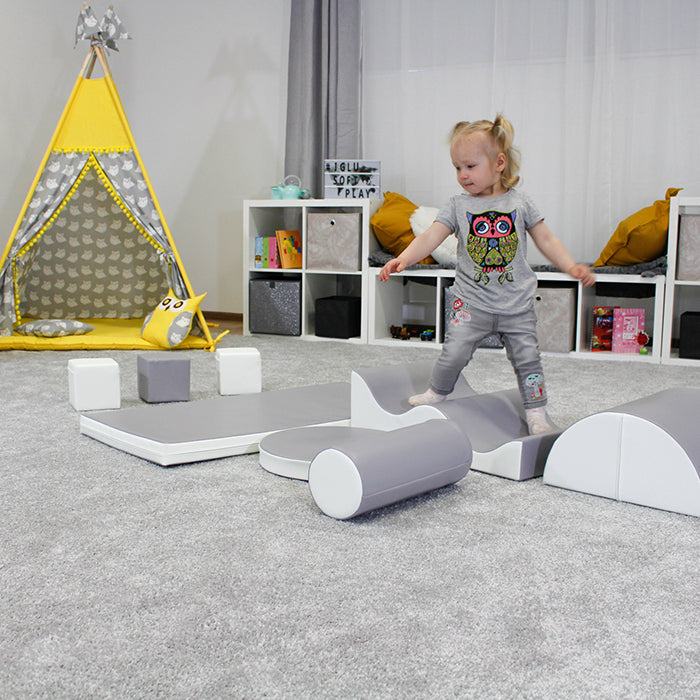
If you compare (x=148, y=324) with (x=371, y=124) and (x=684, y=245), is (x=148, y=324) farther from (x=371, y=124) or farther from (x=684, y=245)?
(x=684, y=245)

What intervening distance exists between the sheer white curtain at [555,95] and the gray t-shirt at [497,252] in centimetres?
204

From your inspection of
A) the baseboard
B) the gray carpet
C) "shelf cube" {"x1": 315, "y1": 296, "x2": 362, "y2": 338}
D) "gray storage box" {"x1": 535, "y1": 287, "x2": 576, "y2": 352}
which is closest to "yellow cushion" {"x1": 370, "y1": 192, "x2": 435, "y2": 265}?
"shelf cube" {"x1": 315, "y1": 296, "x2": 362, "y2": 338}

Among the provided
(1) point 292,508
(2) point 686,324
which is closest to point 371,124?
(2) point 686,324

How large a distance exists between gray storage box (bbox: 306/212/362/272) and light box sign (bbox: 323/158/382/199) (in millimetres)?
125

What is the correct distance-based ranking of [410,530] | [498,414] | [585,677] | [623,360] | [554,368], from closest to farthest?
[585,677] < [410,530] < [498,414] < [554,368] < [623,360]

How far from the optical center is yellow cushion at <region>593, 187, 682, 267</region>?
335cm

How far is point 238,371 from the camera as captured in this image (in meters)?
2.50

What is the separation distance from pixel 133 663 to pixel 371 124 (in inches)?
148

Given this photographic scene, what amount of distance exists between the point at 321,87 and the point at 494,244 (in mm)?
2706

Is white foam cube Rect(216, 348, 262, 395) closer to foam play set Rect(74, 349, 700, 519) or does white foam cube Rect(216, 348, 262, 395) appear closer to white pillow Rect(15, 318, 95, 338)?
foam play set Rect(74, 349, 700, 519)

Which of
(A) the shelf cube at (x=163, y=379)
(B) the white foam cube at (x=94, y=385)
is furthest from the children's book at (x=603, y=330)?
(B) the white foam cube at (x=94, y=385)

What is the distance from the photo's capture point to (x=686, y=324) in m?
3.40

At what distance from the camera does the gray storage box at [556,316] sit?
3.51 m

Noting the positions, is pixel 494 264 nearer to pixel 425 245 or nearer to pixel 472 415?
pixel 425 245
